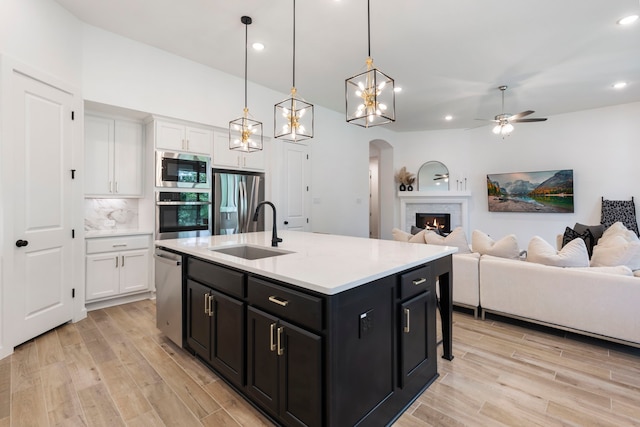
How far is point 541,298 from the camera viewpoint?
2.81 metres

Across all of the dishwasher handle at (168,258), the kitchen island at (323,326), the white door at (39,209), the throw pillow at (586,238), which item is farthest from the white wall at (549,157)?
the white door at (39,209)

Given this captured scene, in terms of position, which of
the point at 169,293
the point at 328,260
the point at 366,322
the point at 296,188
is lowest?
the point at 169,293

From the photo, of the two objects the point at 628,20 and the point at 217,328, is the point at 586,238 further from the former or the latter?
the point at 217,328

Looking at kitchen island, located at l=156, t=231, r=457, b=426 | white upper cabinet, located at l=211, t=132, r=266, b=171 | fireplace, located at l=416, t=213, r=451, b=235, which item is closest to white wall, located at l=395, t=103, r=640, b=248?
fireplace, located at l=416, t=213, r=451, b=235

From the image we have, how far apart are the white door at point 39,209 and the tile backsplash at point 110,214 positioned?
0.79 meters

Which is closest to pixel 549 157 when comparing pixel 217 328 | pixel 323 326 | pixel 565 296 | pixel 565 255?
pixel 565 255

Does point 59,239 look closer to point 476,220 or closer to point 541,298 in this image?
point 541,298

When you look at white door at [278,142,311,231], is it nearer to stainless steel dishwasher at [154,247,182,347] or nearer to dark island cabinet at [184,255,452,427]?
stainless steel dishwasher at [154,247,182,347]

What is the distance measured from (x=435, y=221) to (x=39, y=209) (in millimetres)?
7361

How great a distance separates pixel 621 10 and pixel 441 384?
3874mm

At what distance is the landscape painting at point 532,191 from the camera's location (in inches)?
244

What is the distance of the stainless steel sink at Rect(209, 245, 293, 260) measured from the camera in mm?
2346

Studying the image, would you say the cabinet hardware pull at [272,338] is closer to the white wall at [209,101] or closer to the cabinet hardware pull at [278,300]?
the cabinet hardware pull at [278,300]

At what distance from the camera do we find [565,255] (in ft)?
9.05
